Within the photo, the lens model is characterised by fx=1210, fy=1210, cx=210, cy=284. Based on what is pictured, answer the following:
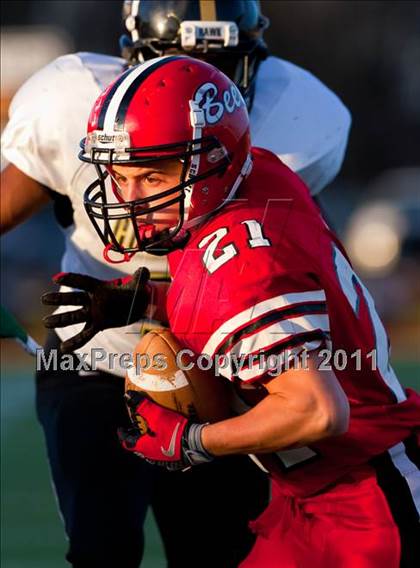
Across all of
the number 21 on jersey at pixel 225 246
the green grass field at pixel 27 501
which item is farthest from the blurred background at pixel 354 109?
the number 21 on jersey at pixel 225 246

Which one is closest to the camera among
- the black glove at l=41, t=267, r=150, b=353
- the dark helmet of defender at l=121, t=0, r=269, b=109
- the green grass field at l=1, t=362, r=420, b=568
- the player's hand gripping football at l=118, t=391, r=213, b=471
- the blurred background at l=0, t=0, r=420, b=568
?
the player's hand gripping football at l=118, t=391, r=213, b=471

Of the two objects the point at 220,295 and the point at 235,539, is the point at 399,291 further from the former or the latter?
the point at 220,295

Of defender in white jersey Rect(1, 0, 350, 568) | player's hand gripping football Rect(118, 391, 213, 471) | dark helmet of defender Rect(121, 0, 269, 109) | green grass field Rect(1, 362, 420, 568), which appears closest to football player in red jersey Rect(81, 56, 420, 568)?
player's hand gripping football Rect(118, 391, 213, 471)

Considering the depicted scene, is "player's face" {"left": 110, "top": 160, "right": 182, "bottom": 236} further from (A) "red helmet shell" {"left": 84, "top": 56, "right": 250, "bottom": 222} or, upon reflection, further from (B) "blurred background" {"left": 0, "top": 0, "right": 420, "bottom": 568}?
(B) "blurred background" {"left": 0, "top": 0, "right": 420, "bottom": 568}

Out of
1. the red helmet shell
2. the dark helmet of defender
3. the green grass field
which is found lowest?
the green grass field

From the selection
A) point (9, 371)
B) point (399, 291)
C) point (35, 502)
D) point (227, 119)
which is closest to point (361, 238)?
point (399, 291)

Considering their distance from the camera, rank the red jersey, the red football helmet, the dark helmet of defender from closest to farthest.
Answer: the red jersey, the red football helmet, the dark helmet of defender

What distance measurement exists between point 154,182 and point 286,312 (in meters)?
0.46

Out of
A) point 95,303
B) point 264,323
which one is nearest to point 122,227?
point 95,303

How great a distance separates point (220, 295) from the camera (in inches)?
86.7

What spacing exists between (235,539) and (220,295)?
128 centimetres

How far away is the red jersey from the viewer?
217 centimetres

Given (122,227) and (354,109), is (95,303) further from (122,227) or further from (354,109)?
(354,109)

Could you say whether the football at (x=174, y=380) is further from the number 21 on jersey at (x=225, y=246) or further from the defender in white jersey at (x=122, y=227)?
the defender in white jersey at (x=122, y=227)
